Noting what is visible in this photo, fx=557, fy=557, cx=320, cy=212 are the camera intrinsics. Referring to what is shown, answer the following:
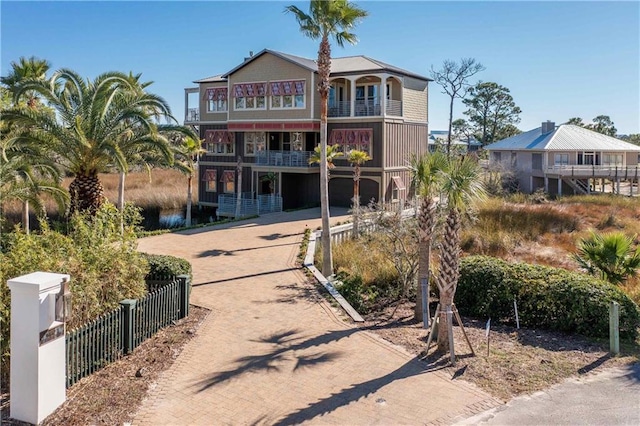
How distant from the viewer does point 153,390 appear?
9.51 m

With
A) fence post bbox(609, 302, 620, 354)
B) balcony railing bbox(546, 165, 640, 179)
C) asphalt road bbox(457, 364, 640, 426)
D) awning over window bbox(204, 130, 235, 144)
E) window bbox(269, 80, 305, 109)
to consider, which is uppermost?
window bbox(269, 80, 305, 109)

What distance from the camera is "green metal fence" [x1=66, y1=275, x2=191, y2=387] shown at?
9.66 metres

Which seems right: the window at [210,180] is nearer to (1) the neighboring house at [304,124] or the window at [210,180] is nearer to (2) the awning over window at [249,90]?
(1) the neighboring house at [304,124]

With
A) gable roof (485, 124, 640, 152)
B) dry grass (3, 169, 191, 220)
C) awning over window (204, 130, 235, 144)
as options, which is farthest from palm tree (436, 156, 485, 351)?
gable roof (485, 124, 640, 152)

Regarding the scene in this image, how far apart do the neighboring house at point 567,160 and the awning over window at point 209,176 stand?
23695mm

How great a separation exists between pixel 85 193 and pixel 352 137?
2046cm

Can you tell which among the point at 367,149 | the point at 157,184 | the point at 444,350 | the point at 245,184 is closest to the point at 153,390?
the point at 444,350

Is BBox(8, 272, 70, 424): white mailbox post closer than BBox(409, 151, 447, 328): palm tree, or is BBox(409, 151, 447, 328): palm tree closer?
BBox(8, 272, 70, 424): white mailbox post

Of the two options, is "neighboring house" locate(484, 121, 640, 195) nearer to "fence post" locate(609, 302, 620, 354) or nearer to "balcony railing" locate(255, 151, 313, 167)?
"balcony railing" locate(255, 151, 313, 167)

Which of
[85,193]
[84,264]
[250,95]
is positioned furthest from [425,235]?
[250,95]

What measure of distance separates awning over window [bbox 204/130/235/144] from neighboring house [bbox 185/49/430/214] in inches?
2.9

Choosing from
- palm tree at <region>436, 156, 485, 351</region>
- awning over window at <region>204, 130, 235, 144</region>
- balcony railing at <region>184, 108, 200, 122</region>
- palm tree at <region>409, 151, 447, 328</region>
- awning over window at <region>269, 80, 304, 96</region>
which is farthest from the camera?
balcony railing at <region>184, 108, 200, 122</region>

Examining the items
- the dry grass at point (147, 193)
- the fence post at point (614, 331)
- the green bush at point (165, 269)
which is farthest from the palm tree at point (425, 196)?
the dry grass at point (147, 193)

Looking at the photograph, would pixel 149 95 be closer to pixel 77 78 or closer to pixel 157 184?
pixel 77 78
